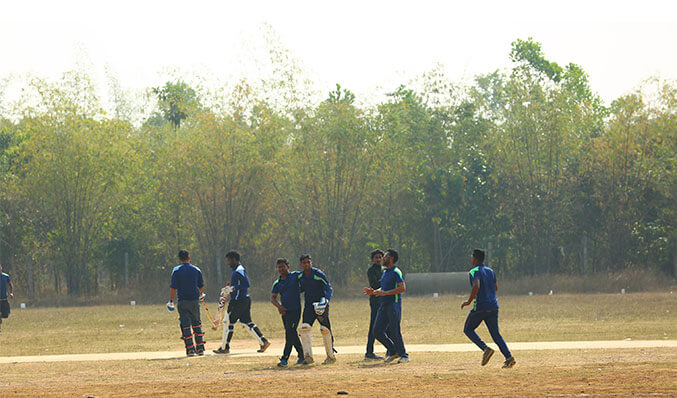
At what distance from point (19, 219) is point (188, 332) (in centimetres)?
3109

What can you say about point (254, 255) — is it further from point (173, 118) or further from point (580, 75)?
point (580, 75)

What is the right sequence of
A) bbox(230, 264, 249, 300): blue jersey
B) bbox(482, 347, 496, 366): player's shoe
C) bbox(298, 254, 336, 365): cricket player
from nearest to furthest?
bbox(482, 347, 496, 366): player's shoe < bbox(298, 254, 336, 365): cricket player < bbox(230, 264, 249, 300): blue jersey

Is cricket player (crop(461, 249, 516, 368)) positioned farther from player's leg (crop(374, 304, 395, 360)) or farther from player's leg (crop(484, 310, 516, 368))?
player's leg (crop(374, 304, 395, 360))

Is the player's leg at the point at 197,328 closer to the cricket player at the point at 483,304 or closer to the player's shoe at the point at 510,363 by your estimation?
the cricket player at the point at 483,304

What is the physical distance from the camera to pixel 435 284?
42531 millimetres

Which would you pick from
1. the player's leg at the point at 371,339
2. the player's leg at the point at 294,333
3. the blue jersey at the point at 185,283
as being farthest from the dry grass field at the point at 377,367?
A: the blue jersey at the point at 185,283

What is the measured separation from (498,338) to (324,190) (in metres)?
32.0

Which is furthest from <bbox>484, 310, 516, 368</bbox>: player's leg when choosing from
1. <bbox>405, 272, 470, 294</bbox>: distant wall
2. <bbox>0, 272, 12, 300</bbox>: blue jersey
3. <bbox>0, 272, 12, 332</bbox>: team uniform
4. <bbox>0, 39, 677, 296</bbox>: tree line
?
<bbox>0, 39, 677, 296</bbox>: tree line

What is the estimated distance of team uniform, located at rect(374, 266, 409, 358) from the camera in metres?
16.7

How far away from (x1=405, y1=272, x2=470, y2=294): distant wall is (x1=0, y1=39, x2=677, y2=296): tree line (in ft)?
12.7

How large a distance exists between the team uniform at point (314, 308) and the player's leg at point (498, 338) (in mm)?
2949

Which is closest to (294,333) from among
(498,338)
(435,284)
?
(498,338)

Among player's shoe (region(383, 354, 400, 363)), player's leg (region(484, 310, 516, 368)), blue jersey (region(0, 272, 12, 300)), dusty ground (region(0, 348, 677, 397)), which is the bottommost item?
dusty ground (region(0, 348, 677, 397))

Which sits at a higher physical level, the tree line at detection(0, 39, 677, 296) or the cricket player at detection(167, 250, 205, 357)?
the tree line at detection(0, 39, 677, 296)
